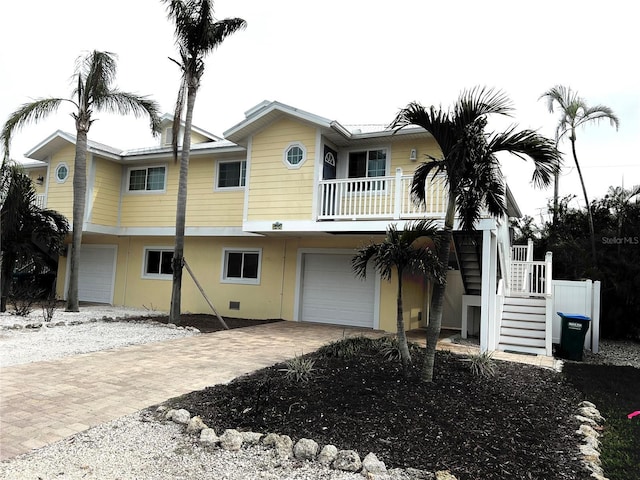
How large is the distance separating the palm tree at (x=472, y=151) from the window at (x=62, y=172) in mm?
14064

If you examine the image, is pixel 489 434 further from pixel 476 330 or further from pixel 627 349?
pixel 627 349

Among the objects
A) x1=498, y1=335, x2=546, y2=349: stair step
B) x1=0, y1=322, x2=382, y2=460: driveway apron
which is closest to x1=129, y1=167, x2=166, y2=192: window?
x1=0, y1=322, x2=382, y2=460: driveway apron

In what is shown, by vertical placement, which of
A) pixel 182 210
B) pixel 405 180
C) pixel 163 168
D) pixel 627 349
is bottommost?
pixel 627 349

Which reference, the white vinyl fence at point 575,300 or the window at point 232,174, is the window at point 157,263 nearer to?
the window at point 232,174

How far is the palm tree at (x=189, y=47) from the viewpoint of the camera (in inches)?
424

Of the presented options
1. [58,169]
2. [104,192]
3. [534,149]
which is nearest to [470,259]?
[534,149]

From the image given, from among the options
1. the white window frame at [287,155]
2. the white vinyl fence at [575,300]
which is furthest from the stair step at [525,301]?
the white window frame at [287,155]

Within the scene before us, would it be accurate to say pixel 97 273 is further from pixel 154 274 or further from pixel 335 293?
pixel 335 293

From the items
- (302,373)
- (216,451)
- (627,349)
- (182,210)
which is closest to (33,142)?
(182,210)

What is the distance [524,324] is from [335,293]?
519cm

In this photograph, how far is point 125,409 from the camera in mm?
4793

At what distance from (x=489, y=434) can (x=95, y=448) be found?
367cm

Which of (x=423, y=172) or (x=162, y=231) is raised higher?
(x=423, y=172)

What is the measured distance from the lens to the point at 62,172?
51.5 feet
